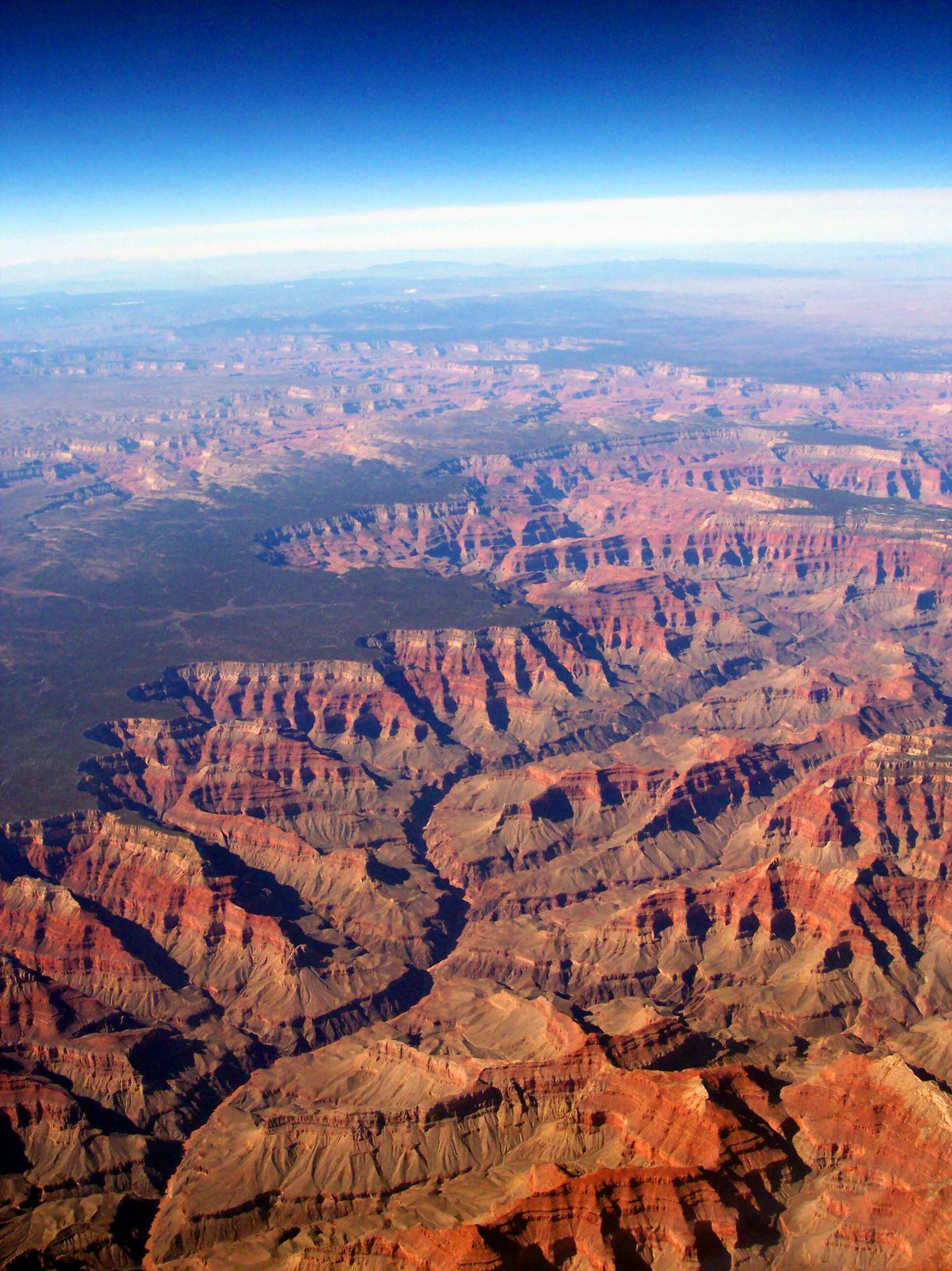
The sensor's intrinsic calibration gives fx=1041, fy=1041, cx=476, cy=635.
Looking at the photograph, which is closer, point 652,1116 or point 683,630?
point 652,1116

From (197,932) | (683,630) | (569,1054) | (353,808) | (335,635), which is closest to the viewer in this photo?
(569,1054)

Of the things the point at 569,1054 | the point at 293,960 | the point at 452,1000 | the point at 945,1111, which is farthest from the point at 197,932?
the point at 945,1111

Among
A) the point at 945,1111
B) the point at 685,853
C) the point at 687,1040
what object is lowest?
the point at 685,853

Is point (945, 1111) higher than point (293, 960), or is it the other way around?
point (945, 1111)

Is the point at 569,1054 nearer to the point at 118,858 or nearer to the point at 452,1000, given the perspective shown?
the point at 452,1000

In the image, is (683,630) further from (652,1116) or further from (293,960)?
(652,1116)

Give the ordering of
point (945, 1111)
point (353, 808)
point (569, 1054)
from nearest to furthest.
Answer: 1. point (945, 1111)
2. point (569, 1054)
3. point (353, 808)
